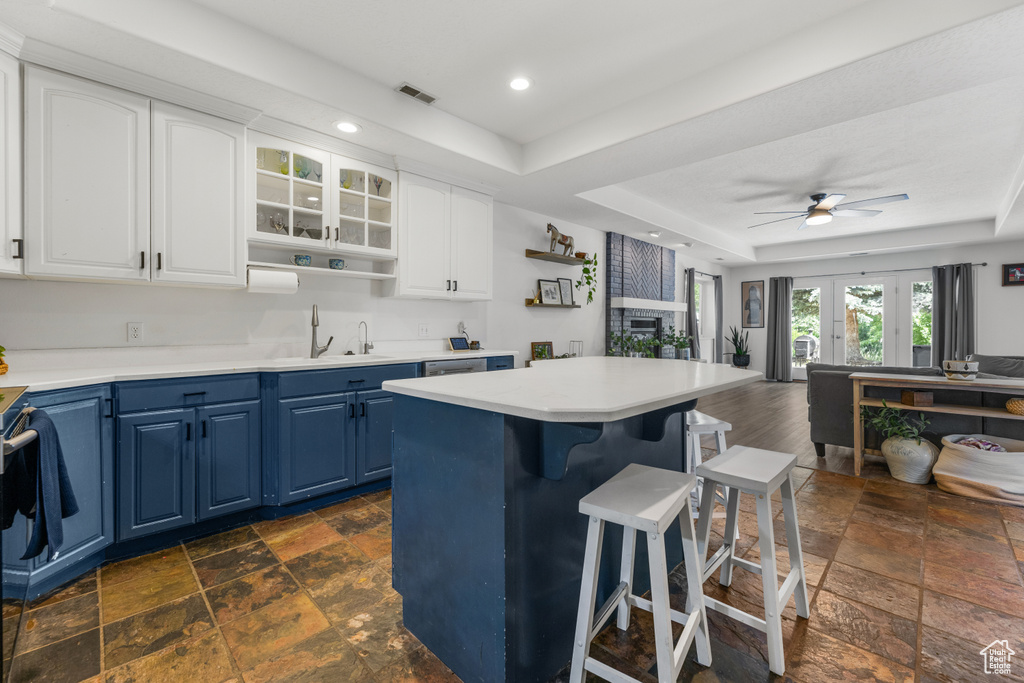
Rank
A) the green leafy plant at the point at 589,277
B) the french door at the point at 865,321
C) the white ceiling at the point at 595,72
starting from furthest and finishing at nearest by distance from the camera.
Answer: the french door at the point at 865,321 < the green leafy plant at the point at 589,277 < the white ceiling at the point at 595,72

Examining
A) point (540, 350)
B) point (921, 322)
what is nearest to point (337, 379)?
point (540, 350)

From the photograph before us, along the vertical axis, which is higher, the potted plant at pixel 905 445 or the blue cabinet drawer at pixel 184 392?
the blue cabinet drawer at pixel 184 392

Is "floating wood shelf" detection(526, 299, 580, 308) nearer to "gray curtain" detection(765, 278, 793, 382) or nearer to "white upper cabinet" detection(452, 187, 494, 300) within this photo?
"white upper cabinet" detection(452, 187, 494, 300)

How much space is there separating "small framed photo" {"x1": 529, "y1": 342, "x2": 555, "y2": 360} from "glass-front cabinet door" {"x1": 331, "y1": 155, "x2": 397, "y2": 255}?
6.96 feet

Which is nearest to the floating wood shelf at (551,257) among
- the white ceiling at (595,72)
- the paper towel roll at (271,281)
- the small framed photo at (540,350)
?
the white ceiling at (595,72)

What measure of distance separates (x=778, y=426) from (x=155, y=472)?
222 inches

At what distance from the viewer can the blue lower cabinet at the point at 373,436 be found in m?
3.04

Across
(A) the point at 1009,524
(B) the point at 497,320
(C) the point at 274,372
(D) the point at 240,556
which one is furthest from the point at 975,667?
(B) the point at 497,320

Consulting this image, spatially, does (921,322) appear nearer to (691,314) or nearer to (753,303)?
(753,303)

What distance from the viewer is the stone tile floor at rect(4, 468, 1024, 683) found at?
5.07 ft

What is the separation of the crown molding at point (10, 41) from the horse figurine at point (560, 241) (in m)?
4.01

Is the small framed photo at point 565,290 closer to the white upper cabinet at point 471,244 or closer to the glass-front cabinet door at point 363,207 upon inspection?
the white upper cabinet at point 471,244

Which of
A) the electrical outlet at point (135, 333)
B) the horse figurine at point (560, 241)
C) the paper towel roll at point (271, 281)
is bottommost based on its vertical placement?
the electrical outlet at point (135, 333)

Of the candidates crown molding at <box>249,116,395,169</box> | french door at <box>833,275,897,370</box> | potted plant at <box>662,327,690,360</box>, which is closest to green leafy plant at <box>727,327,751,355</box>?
french door at <box>833,275,897,370</box>
